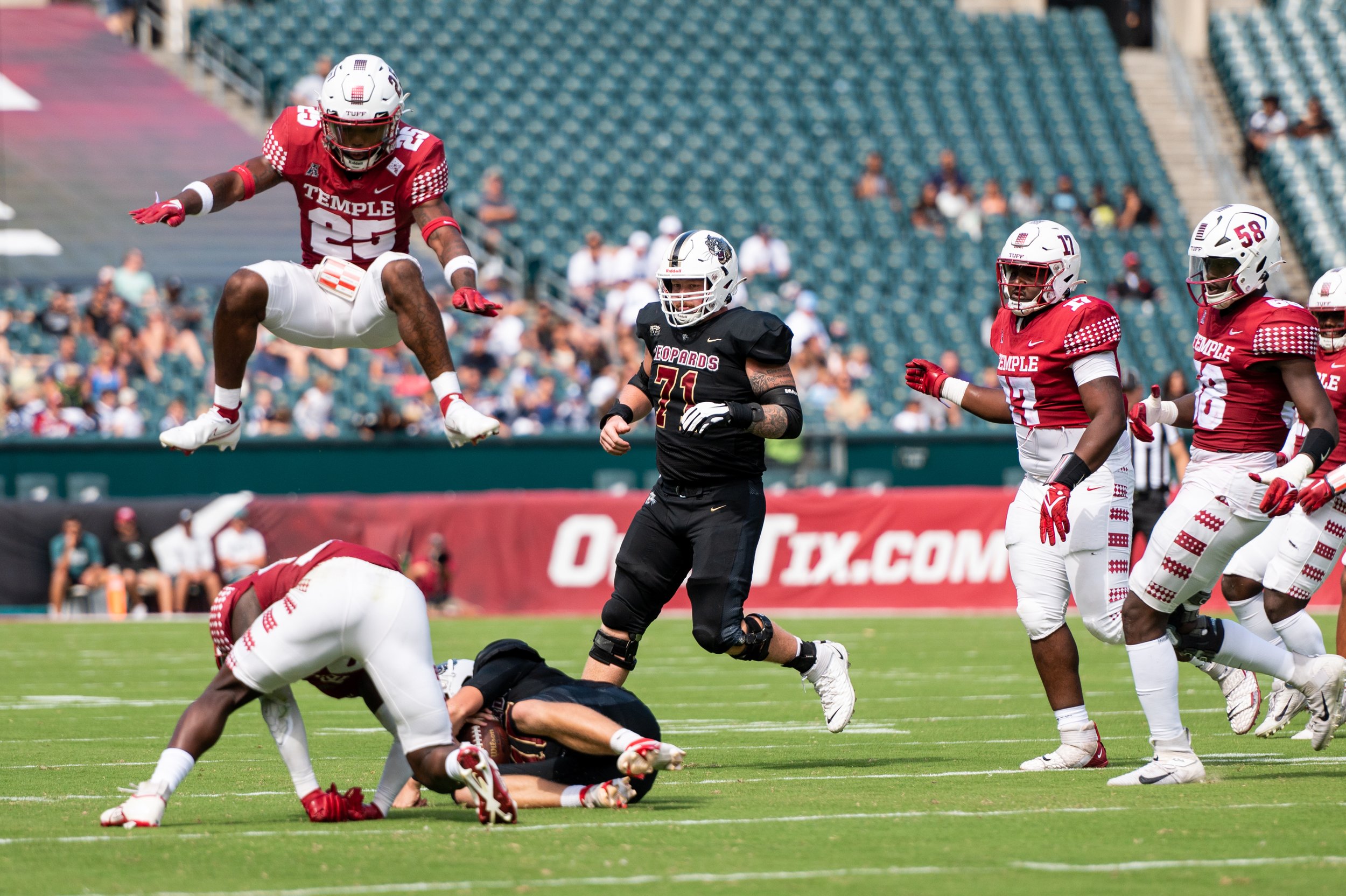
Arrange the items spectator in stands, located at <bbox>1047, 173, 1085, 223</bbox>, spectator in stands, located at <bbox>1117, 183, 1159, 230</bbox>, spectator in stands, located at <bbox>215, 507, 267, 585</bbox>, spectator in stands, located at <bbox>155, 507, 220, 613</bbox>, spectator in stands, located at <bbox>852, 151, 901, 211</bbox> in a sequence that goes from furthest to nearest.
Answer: spectator in stands, located at <bbox>1117, 183, 1159, 230</bbox> < spectator in stands, located at <bbox>852, 151, 901, 211</bbox> < spectator in stands, located at <bbox>1047, 173, 1085, 223</bbox> < spectator in stands, located at <bbox>155, 507, 220, 613</bbox> < spectator in stands, located at <bbox>215, 507, 267, 585</bbox>

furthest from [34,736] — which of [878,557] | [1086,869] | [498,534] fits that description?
[878,557]

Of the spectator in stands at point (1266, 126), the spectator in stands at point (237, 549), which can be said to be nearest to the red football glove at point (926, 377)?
the spectator in stands at point (237, 549)

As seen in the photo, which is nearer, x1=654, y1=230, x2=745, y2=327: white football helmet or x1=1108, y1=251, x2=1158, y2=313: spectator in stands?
x1=654, y1=230, x2=745, y2=327: white football helmet

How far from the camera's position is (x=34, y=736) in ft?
29.7

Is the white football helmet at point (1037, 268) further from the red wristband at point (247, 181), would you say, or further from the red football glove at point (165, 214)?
the red football glove at point (165, 214)

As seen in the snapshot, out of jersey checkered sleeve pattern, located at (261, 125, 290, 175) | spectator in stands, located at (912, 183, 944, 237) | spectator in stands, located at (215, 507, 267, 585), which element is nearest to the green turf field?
jersey checkered sleeve pattern, located at (261, 125, 290, 175)

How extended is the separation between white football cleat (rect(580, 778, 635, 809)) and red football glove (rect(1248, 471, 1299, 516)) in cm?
252

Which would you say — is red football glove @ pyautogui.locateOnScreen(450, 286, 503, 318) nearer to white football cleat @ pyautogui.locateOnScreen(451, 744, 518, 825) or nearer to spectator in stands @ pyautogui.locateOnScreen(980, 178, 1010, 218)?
white football cleat @ pyautogui.locateOnScreen(451, 744, 518, 825)

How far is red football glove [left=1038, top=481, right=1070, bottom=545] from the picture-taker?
703 cm

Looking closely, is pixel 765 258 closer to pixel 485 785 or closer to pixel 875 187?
pixel 875 187

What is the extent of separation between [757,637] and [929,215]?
18091 mm

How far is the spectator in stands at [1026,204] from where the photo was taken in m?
25.4

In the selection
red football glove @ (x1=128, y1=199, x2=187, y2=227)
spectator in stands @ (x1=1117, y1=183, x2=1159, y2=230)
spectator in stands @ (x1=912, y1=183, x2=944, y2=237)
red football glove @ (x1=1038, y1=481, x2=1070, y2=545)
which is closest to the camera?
red football glove @ (x1=1038, y1=481, x2=1070, y2=545)

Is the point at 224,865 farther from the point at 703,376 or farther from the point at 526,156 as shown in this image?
the point at 526,156
